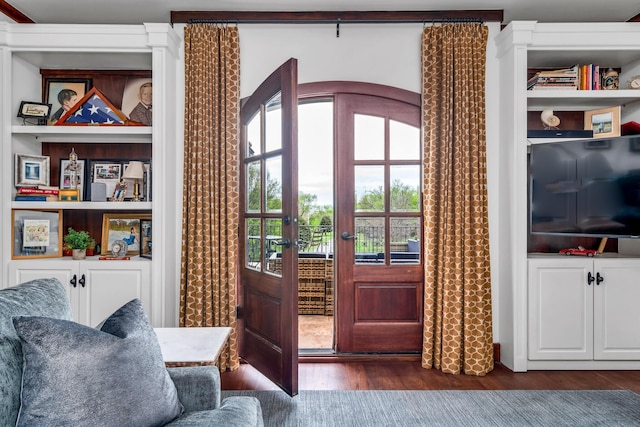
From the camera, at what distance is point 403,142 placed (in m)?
3.17

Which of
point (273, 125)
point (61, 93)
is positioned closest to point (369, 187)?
point (273, 125)

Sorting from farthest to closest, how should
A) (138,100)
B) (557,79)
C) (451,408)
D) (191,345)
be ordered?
(138,100) → (557,79) → (451,408) → (191,345)

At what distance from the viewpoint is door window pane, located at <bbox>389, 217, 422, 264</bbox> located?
3.18 m

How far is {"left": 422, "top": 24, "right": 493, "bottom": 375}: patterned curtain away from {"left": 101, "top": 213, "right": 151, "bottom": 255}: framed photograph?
2.26m

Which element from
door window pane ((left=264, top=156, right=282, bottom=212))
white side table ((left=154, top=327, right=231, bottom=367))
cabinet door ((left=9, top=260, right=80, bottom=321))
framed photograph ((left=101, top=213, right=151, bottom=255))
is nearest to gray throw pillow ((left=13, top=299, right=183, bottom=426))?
white side table ((left=154, top=327, right=231, bottom=367))

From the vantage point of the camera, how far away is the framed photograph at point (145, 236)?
3031mm

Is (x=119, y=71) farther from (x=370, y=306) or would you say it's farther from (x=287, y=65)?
(x=370, y=306)

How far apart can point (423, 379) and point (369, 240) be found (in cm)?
110

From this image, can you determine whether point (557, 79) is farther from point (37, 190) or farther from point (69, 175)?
point (37, 190)

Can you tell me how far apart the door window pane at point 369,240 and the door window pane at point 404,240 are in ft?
0.29

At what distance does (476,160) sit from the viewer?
291 centimetres

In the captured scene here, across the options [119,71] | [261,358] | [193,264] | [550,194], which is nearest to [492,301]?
[550,194]

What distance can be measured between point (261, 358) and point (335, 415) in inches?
→ 28.7

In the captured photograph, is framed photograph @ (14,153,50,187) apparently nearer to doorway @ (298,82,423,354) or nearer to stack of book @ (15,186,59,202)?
stack of book @ (15,186,59,202)
